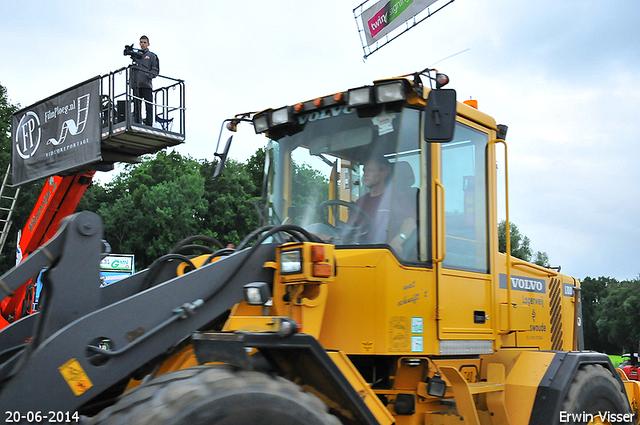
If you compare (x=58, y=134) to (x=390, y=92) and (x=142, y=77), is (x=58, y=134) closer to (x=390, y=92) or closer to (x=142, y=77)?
(x=142, y=77)

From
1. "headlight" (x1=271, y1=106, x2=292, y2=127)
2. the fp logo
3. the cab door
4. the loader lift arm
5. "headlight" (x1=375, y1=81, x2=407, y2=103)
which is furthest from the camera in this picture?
the fp logo

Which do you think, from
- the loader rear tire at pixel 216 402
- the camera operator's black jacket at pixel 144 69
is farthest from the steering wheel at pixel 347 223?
the camera operator's black jacket at pixel 144 69

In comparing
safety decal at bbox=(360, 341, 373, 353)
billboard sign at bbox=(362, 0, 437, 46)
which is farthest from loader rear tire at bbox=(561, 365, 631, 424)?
billboard sign at bbox=(362, 0, 437, 46)

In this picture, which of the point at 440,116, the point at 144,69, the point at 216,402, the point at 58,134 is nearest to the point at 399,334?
the point at 440,116

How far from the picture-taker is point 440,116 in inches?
146

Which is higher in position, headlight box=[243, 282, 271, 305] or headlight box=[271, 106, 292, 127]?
headlight box=[271, 106, 292, 127]

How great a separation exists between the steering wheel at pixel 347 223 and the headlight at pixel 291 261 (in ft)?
1.88

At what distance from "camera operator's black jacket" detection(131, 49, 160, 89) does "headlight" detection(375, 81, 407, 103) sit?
31.3ft

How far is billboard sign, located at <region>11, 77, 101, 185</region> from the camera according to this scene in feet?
38.5

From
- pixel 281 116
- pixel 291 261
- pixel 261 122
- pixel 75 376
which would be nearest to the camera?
pixel 75 376

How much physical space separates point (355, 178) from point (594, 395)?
2.64 m

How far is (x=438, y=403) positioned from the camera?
421 cm

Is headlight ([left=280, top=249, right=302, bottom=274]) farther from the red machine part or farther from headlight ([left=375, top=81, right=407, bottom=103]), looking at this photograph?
the red machine part

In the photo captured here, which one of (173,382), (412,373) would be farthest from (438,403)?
(173,382)
